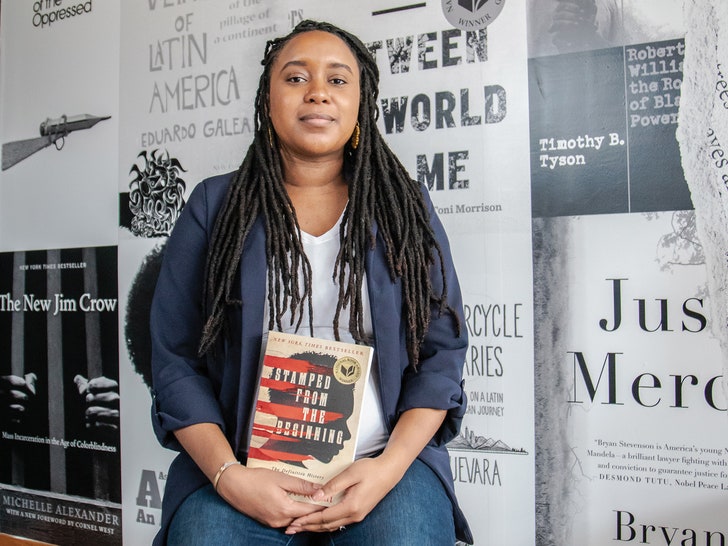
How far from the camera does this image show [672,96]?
4.00 feet

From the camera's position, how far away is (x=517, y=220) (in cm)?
134

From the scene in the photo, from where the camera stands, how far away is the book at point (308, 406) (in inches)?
35.4

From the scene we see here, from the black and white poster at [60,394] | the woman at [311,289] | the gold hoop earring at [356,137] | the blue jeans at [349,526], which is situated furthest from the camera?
the black and white poster at [60,394]

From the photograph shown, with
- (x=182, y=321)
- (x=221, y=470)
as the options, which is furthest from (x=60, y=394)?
(x=221, y=470)

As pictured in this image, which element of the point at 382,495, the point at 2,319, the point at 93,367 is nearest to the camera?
the point at 382,495

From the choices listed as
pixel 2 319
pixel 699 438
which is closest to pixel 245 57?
pixel 2 319

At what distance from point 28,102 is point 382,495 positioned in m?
1.71

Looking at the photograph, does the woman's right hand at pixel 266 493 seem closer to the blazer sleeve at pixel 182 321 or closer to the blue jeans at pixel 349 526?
the blue jeans at pixel 349 526

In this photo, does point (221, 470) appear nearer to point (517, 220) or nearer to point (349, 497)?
point (349, 497)

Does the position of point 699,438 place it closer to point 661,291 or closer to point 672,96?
point 661,291

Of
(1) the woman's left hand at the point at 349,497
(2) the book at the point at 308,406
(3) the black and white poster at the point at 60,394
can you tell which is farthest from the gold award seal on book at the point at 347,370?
(3) the black and white poster at the point at 60,394

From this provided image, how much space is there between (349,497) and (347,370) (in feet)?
0.59

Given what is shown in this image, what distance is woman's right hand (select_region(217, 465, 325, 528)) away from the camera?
2.78ft

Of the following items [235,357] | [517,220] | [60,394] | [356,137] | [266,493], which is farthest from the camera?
[60,394]
